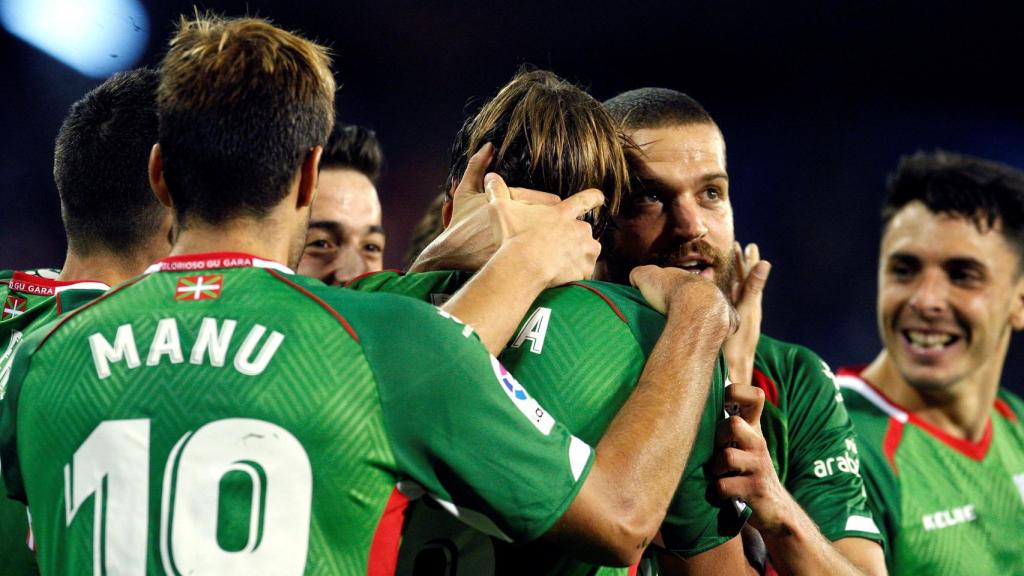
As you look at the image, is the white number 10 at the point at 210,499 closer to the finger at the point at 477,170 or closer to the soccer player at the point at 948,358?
the finger at the point at 477,170

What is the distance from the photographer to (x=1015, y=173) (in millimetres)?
4406

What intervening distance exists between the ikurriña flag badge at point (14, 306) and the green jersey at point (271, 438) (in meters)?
0.96

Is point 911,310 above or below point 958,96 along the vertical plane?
below

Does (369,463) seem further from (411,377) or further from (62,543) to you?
(62,543)

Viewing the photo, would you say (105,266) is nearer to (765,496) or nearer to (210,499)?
(210,499)

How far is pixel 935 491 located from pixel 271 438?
3.30 metres

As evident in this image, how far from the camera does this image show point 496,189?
6.29 ft

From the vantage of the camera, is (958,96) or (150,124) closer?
(150,124)

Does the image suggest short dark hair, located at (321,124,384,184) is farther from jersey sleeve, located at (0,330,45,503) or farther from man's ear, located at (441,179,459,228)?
jersey sleeve, located at (0,330,45,503)

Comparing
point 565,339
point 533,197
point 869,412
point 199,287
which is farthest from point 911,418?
point 199,287

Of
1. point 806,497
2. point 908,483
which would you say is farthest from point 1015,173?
point 806,497

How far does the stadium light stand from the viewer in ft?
10.2

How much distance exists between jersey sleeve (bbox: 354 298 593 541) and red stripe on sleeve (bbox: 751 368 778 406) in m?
1.31

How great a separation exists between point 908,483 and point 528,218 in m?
2.71
